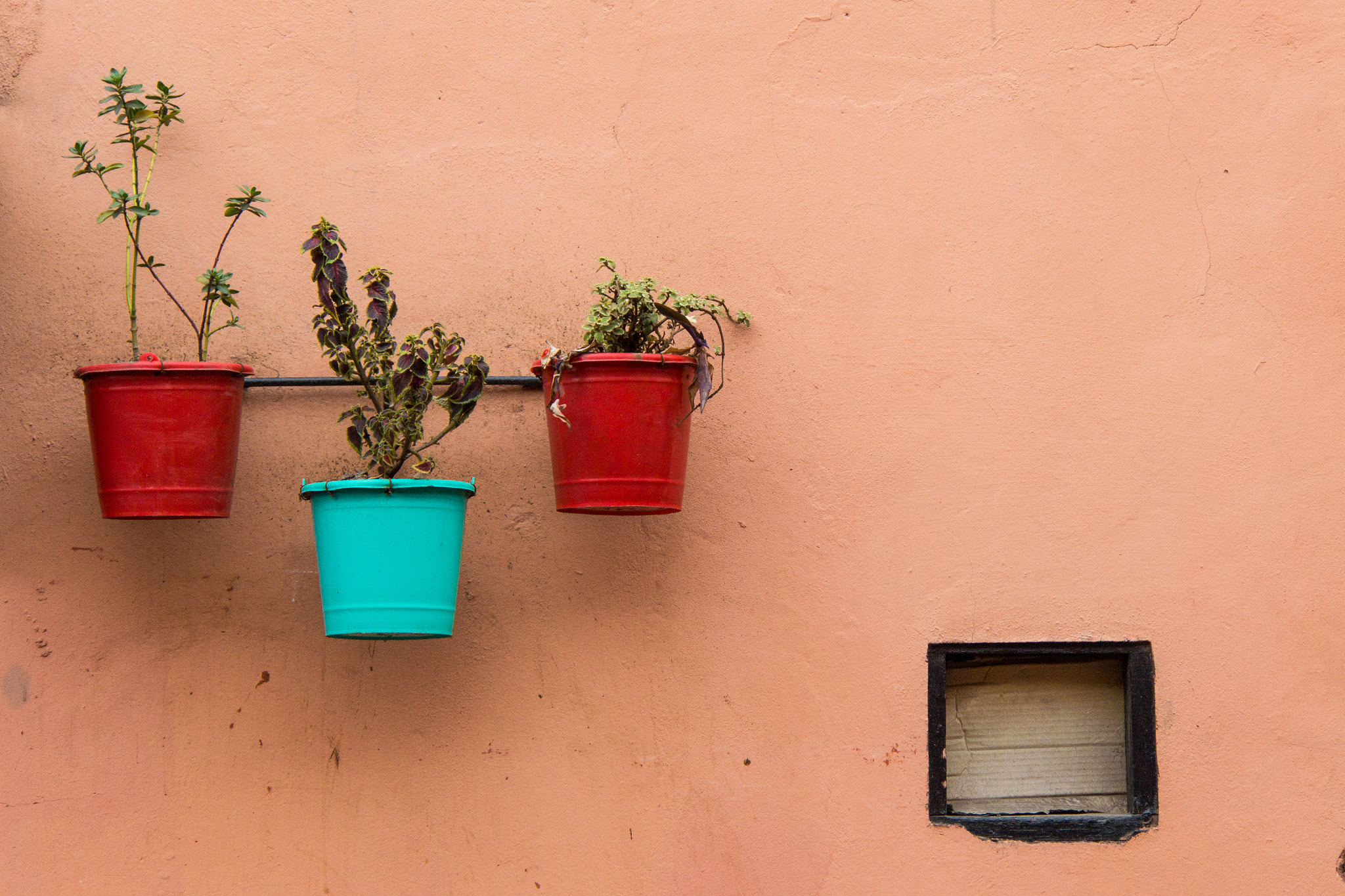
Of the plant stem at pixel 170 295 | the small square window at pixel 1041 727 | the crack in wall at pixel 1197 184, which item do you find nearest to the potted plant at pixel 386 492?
the plant stem at pixel 170 295

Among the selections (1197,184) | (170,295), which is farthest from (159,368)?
(1197,184)

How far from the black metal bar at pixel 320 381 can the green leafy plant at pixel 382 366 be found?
0.16m

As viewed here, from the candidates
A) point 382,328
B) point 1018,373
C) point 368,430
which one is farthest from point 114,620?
point 1018,373

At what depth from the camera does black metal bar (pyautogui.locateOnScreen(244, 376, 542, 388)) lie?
2.01 meters

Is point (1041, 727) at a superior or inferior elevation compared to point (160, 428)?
inferior

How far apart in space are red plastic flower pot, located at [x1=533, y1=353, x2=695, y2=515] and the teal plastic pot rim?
0.22m

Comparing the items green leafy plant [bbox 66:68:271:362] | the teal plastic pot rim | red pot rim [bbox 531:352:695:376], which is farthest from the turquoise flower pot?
green leafy plant [bbox 66:68:271:362]

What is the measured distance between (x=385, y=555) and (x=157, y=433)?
454 mm

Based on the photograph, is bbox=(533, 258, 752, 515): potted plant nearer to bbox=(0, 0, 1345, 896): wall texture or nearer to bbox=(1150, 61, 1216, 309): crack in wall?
bbox=(0, 0, 1345, 896): wall texture

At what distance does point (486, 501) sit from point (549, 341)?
340mm

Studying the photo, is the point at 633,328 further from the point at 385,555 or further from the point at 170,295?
the point at 170,295

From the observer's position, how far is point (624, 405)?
1.77 metres

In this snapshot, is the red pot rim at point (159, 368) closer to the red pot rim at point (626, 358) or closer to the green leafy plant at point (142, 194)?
the green leafy plant at point (142, 194)

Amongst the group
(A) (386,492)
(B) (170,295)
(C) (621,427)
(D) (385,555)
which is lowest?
(D) (385,555)
